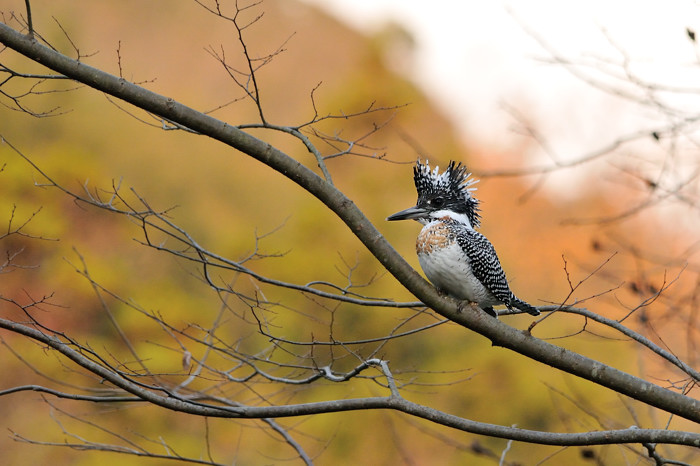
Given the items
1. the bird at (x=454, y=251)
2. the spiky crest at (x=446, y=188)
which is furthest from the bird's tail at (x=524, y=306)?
the spiky crest at (x=446, y=188)

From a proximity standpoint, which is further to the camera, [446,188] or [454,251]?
[446,188]

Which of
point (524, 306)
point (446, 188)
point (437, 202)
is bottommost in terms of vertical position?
point (524, 306)

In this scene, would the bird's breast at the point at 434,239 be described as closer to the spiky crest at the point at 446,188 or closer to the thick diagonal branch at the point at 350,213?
the spiky crest at the point at 446,188

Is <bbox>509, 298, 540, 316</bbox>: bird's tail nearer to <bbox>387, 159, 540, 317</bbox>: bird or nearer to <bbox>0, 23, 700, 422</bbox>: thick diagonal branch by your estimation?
<bbox>387, 159, 540, 317</bbox>: bird

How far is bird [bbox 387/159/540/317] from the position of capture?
402cm

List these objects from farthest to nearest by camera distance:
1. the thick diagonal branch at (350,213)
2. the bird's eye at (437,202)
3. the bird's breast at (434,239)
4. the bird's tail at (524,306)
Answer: the bird's eye at (437,202), the bird's breast at (434,239), the bird's tail at (524,306), the thick diagonal branch at (350,213)

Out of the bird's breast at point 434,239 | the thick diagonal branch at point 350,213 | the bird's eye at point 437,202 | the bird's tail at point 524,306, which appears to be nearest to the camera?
the thick diagonal branch at point 350,213

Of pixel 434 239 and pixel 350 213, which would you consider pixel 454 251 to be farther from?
pixel 350 213

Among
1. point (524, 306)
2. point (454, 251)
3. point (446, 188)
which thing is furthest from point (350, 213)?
point (446, 188)

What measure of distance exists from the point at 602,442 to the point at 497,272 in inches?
51.3

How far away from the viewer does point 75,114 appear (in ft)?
62.4

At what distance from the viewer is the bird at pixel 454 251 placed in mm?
4020

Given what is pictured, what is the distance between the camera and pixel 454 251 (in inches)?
160

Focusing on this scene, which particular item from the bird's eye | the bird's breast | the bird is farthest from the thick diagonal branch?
the bird's eye
